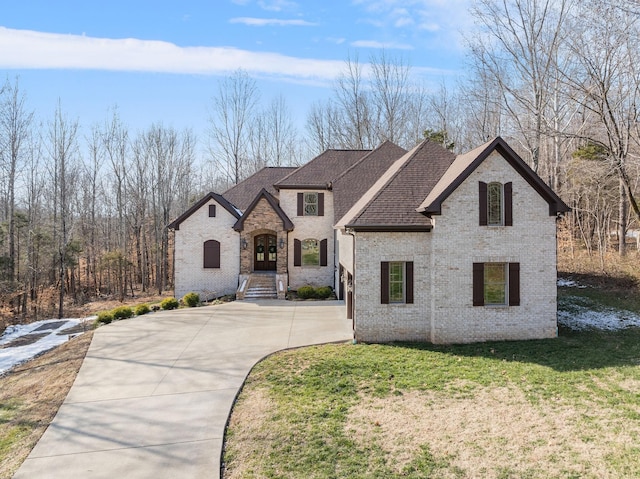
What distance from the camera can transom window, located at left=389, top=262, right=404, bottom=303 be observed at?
12.1 m

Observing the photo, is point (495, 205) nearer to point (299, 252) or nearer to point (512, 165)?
point (512, 165)

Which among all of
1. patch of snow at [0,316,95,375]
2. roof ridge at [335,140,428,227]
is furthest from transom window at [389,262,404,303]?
patch of snow at [0,316,95,375]

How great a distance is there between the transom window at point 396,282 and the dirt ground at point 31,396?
9098mm

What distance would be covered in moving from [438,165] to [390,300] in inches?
225

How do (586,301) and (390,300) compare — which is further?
(586,301)

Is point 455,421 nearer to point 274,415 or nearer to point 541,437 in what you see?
point 541,437

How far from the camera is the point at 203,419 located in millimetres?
7312

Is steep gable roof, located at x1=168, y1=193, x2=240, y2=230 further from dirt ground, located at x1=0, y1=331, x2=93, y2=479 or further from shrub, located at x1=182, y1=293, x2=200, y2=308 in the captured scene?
dirt ground, located at x1=0, y1=331, x2=93, y2=479

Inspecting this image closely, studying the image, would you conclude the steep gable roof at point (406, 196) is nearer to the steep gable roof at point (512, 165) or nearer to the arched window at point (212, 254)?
the steep gable roof at point (512, 165)

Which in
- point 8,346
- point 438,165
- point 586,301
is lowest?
point 8,346

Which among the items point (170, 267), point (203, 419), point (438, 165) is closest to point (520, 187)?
point (438, 165)

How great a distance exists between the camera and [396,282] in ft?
39.7

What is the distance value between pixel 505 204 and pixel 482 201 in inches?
29.9

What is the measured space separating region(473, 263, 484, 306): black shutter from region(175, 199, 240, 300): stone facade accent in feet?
43.4
